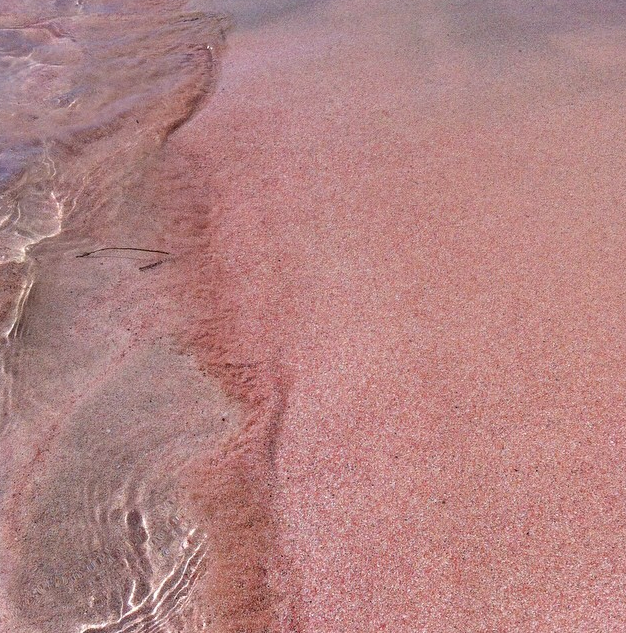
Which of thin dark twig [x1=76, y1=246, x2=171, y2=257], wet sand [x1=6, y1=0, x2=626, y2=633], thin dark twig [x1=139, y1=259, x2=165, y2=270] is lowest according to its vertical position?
wet sand [x1=6, y1=0, x2=626, y2=633]

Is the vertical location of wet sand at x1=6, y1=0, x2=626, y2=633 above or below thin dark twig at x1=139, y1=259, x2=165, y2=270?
below

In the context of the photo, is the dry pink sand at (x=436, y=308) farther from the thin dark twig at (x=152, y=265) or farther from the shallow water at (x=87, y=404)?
the shallow water at (x=87, y=404)

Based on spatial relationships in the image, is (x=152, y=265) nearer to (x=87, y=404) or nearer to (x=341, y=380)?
(x=87, y=404)

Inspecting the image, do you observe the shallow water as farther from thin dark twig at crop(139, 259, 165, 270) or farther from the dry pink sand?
the dry pink sand

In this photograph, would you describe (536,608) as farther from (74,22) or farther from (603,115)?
(74,22)

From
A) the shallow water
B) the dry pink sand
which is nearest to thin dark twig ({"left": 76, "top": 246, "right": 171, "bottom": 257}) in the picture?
the shallow water

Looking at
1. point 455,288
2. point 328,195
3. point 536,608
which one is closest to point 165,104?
point 328,195

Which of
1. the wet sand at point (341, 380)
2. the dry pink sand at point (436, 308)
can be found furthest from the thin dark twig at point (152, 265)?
the dry pink sand at point (436, 308)
